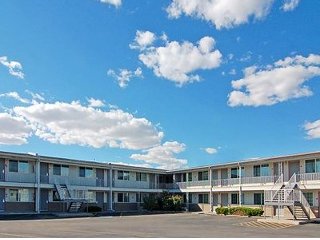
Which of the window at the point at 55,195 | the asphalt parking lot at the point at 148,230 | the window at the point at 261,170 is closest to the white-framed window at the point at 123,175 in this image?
the window at the point at 55,195

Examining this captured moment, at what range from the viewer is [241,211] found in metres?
40.8

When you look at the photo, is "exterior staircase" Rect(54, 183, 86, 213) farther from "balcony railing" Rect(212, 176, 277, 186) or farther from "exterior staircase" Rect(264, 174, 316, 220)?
"exterior staircase" Rect(264, 174, 316, 220)

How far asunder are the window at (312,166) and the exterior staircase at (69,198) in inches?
783

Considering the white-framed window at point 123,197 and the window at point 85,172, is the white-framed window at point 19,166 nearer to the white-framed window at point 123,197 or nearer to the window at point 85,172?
the window at point 85,172

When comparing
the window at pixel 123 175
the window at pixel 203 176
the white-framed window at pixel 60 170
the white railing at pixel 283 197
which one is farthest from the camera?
the window at pixel 123 175

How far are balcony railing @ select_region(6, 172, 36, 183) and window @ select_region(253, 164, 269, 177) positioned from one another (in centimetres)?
1985

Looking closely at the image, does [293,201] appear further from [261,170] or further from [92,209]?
[92,209]

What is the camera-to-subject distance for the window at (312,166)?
37656 millimetres

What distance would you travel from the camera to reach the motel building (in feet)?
122

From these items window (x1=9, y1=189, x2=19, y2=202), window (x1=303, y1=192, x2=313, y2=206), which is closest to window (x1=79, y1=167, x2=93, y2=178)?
window (x1=9, y1=189, x2=19, y2=202)

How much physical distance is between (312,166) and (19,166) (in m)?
24.6

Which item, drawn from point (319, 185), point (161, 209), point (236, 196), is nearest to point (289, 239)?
point (319, 185)

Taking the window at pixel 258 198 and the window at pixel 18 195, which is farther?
the window at pixel 258 198

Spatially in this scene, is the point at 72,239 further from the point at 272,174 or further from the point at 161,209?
the point at 161,209
